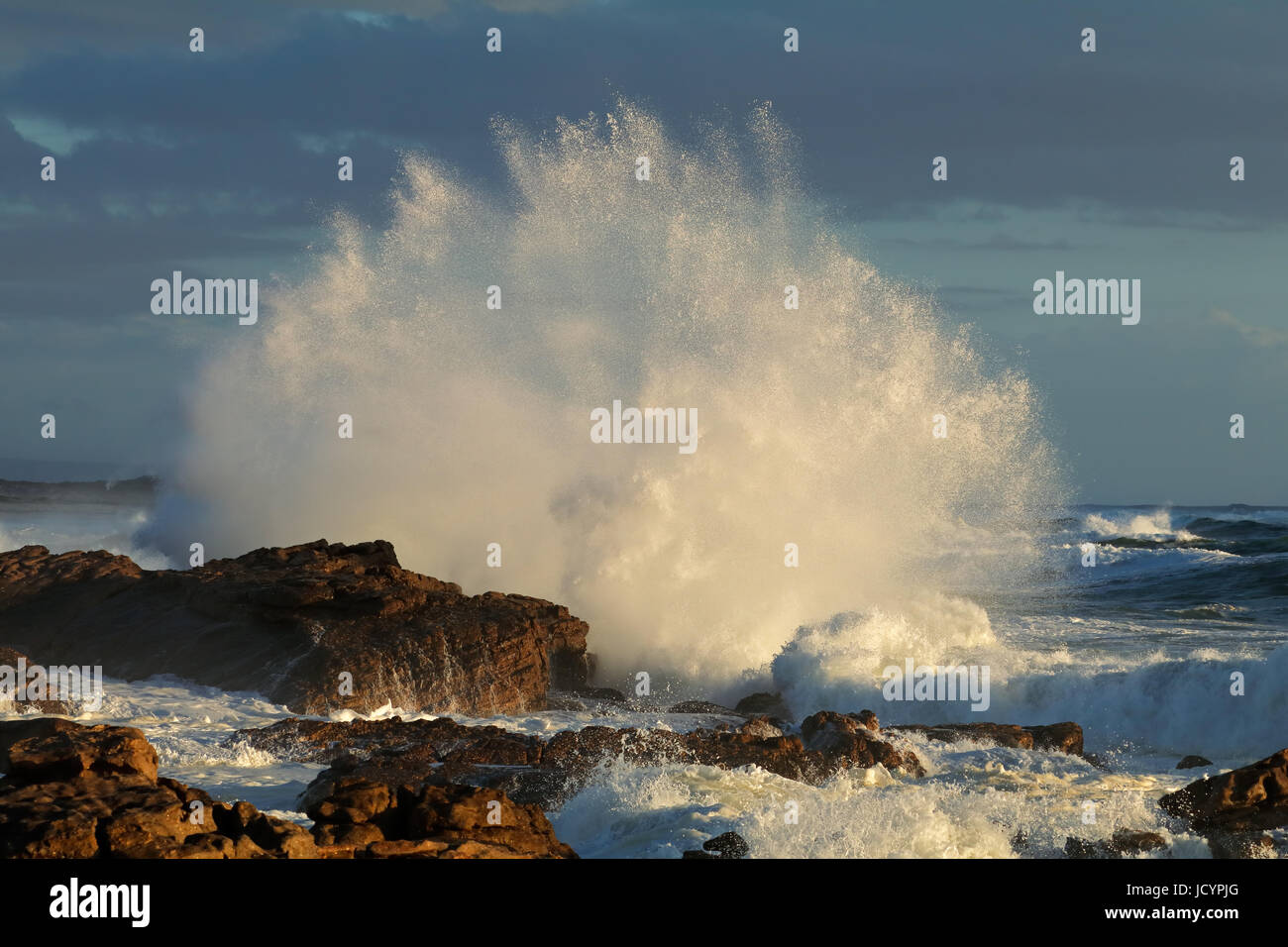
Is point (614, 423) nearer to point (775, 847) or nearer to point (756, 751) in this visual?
point (756, 751)

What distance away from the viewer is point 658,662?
2023 centimetres

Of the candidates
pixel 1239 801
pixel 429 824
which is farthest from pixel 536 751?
pixel 1239 801

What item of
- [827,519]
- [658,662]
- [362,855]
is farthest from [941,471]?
[362,855]

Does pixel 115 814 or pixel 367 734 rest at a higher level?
pixel 115 814

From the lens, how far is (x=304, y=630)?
15.3m

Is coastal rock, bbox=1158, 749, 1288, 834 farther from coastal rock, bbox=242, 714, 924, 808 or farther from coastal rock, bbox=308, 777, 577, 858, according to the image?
coastal rock, bbox=308, 777, 577, 858

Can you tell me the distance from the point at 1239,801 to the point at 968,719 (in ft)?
23.3

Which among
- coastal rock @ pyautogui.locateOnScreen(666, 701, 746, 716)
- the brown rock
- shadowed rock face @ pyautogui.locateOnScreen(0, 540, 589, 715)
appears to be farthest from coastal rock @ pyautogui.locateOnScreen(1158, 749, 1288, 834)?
shadowed rock face @ pyautogui.locateOnScreen(0, 540, 589, 715)

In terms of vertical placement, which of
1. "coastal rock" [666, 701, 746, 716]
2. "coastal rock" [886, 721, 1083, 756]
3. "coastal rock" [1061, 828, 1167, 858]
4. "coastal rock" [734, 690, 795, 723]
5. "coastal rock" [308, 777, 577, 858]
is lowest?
"coastal rock" [734, 690, 795, 723]

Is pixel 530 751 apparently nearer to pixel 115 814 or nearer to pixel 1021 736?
pixel 115 814

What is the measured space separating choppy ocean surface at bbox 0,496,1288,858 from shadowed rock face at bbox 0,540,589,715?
0.47 m

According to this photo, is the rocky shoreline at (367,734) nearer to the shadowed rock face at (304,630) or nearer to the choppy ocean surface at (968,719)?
the shadowed rock face at (304,630)

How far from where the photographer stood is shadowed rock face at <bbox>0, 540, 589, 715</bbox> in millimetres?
14844

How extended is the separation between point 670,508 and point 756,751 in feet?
35.5
